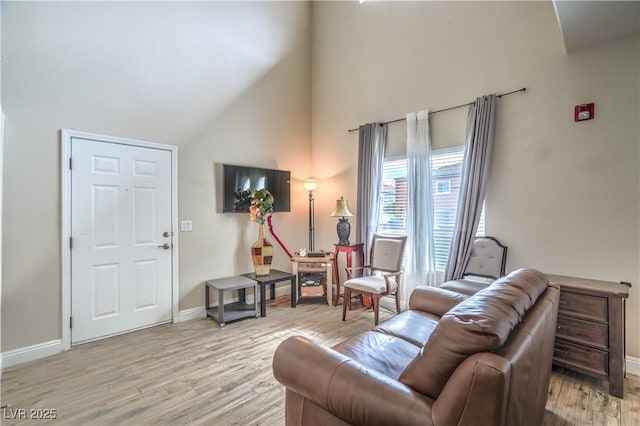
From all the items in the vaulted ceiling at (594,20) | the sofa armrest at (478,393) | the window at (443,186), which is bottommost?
the sofa armrest at (478,393)

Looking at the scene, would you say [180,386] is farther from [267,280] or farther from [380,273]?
[380,273]

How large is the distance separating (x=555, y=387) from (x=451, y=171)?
7.22ft

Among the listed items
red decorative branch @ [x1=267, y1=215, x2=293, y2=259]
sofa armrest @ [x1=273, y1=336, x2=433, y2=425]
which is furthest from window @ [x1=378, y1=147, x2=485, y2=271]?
sofa armrest @ [x1=273, y1=336, x2=433, y2=425]

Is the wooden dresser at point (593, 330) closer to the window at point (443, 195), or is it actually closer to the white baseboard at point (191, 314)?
the window at point (443, 195)

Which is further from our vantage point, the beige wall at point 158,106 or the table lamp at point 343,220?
the table lamp at point 343,220

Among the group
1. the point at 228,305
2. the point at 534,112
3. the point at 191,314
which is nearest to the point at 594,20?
the point at 534,112

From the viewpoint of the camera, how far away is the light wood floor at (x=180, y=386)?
1974mm

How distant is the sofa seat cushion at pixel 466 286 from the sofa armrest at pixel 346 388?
6.17 ft

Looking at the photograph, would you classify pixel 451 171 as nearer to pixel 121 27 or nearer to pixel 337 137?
pixel 337 137

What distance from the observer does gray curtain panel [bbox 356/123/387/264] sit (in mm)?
4156

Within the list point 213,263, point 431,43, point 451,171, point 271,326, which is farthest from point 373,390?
point 431,43

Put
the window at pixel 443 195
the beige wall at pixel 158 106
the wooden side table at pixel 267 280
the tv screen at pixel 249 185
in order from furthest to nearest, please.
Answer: the tv screen at pixel 249 185 < the wooden side table at pixel 267 280 < the window at pixel 443 195 < the beige wall at pixel 158 106

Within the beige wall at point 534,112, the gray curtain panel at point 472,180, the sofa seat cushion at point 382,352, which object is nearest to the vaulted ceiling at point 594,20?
the beige wall at point 534,112

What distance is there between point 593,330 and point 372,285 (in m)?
1.85
